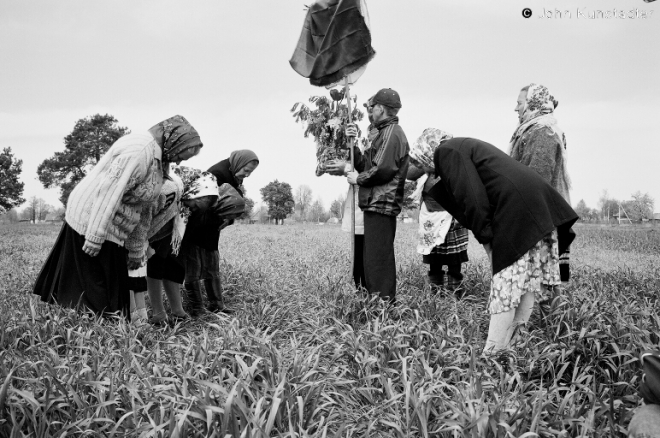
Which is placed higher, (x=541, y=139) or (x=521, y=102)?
(x=521, y=102)

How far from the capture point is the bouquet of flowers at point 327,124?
197 inches

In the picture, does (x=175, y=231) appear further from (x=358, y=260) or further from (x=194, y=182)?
(x=358, y=260)

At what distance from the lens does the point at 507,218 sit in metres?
3.06

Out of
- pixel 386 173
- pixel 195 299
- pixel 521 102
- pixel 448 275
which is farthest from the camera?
pixel 448 275

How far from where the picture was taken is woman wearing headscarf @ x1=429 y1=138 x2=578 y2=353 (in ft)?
9.95

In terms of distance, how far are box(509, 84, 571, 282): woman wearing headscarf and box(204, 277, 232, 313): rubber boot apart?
3.10 metres

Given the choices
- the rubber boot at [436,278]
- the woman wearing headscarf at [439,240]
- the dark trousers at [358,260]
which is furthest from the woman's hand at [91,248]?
the rubber boot at [436,278]

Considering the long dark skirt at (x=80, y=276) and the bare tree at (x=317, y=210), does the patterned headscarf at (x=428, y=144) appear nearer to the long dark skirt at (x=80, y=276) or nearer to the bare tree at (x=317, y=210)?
the long dark skirt at (x=80, y=276)

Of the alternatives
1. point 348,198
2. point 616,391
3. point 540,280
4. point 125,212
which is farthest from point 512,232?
point 125,212

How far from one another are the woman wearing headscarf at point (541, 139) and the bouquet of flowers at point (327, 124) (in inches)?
61.0

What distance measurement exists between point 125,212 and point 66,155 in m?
26.0

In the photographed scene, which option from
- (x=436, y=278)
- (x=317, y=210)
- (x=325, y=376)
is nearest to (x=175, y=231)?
(x=325, y=376)

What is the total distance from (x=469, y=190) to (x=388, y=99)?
5.77 ft

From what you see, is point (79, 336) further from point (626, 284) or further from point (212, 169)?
point (626, 284)
